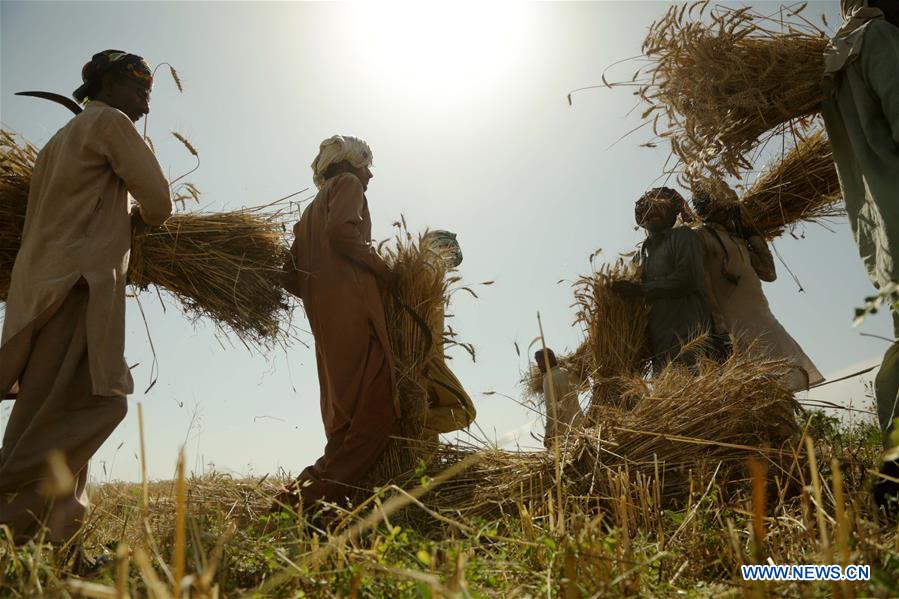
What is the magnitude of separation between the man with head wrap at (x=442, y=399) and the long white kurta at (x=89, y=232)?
4.77 ft

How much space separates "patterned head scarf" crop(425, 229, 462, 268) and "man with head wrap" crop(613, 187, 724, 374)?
1.03 m

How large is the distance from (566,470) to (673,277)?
1.74m

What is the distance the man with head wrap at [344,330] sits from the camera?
120 inches

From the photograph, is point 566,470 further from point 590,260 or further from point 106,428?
point 590,260

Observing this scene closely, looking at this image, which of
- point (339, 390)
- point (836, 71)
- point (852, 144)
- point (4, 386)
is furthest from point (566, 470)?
point (4, 386)

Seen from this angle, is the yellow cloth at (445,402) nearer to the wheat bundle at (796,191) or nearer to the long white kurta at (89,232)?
the long white kurta at (89,232)

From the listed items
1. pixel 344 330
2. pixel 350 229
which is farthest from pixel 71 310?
pixel 350 229

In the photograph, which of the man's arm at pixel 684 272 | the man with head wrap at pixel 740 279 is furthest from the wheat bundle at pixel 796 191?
the man's arm at pixel 684 272

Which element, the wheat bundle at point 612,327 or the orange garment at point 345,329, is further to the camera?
the wheat bundle at point 612,327

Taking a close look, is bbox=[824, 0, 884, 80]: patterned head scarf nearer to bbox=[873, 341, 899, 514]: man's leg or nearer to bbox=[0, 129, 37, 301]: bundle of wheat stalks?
bbox=[873, 341, 899, 514]: man's leg

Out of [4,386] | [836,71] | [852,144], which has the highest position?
[836,71]

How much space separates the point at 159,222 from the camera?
2.61 meters

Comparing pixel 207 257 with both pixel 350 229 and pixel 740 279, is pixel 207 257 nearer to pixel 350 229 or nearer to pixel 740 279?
pixel 350 229

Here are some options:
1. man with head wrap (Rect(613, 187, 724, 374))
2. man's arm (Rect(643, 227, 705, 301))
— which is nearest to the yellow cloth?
man with head wrap (Rect(613, 187, 724, 374))
